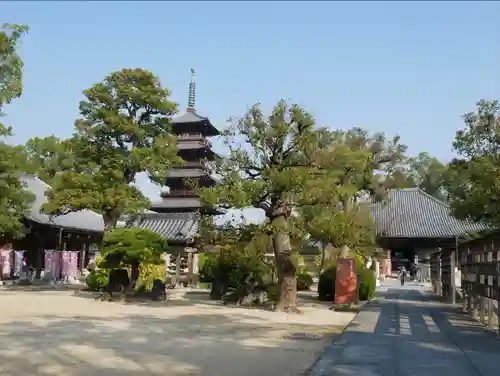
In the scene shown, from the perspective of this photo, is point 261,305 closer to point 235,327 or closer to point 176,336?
point 235,327

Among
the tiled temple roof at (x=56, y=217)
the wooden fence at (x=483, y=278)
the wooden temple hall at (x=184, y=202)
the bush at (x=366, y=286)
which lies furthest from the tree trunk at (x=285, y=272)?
the tiled temple roof at (x=56, y=217)

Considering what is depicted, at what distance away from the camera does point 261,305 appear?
Answer: 19.2 metres

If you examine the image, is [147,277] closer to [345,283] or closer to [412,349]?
[345,283]

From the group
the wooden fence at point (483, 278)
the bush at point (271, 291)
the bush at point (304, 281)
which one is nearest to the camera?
the wooden fence at point (483, 278)

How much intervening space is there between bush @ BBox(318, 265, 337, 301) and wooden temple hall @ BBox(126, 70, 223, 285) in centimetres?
1017

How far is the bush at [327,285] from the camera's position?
22.8 m

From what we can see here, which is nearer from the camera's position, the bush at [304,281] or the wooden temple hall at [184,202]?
the bush at [304,281]

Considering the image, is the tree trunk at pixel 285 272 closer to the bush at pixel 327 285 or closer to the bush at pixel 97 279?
the bush at pixel 327 285

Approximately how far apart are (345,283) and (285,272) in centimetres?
420

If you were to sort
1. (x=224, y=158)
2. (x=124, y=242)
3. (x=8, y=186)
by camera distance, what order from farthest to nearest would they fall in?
(x=8, y=186) → (x=124, y=242) → (x=224, y=158)

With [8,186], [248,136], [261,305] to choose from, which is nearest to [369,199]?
[261,305]

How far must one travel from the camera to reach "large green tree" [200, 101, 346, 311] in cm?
1587

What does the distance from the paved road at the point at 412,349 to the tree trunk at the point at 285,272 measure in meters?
2.60

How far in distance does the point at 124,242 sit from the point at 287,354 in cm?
1298
